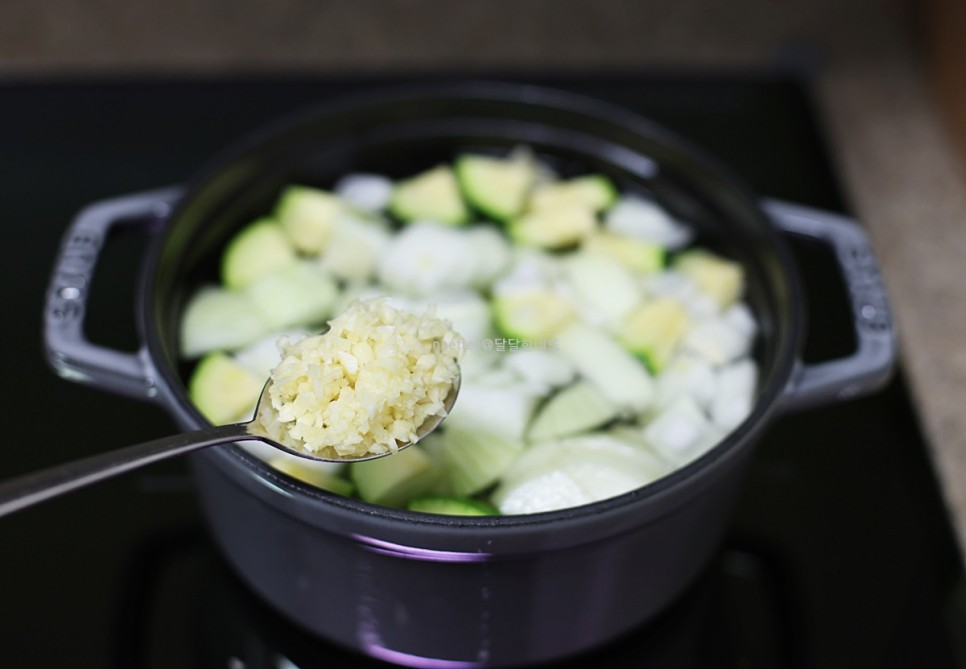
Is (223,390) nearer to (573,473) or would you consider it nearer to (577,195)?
(573,473)

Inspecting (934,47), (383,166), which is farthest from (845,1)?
(383,166)

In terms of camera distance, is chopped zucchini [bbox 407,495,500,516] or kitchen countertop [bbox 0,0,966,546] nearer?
chopped zucchini [bbox 407,495,500,516]

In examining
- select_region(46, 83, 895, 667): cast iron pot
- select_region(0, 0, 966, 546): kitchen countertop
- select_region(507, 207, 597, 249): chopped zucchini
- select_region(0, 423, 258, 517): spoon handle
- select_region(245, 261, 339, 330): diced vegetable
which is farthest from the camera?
select_region(0, 0, 966, 546): kitchen countertop

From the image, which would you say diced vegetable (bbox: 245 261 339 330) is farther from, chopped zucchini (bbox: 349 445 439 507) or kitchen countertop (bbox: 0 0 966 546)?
kitchen countertop (bbox: 0 0 966 546)

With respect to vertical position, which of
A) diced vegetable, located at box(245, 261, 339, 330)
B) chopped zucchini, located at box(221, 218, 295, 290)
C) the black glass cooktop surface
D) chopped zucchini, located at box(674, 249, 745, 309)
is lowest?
the black glass cooktop surface

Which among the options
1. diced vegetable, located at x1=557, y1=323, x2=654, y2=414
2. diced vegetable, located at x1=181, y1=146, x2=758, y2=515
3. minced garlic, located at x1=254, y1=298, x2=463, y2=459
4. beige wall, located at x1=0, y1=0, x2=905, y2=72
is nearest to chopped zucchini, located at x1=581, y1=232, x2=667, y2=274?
diced vegetable, located at x1=181, y1=146, x2=758, y2=515

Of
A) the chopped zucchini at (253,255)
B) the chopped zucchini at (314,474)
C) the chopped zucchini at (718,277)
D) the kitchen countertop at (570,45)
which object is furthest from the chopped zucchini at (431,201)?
the kitchen countertop at (570,45)

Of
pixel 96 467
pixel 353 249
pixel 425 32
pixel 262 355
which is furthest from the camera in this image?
pixel 425 32

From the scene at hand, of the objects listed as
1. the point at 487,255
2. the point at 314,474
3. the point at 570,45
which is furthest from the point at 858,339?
the point at 570,45
